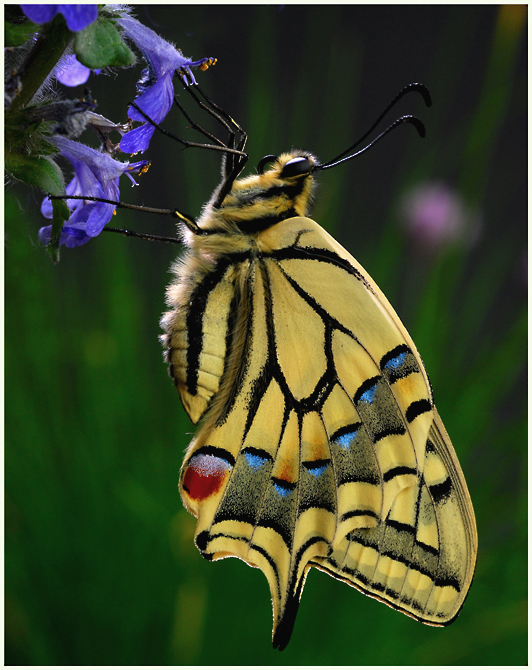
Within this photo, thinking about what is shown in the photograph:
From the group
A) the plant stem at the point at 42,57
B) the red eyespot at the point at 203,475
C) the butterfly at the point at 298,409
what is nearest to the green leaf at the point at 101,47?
the plant stem at the point at 42,57

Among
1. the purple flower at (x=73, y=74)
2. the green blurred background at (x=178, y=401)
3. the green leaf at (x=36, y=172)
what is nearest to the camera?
the green leaf at (x=36, y=172)

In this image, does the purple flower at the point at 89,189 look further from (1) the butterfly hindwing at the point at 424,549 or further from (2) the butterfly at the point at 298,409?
(1) the butterfly hindwing at the point at 424,549

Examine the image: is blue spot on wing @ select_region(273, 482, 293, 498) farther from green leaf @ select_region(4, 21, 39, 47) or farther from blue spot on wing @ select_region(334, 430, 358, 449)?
green leaf @ select_region(4, 21, 39, 47)

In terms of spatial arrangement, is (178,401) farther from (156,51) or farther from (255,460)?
(156,51)

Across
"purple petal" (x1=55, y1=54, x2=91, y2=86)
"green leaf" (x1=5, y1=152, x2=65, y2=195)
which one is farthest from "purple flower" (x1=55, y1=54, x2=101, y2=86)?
"green leaf" (x1=5, y1=152, x2=65, y2=195)

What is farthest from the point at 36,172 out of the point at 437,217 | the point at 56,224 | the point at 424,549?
the point at 437,217

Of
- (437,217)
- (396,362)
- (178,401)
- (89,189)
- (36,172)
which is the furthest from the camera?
(437,217)

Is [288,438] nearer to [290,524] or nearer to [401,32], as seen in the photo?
[290,524]
